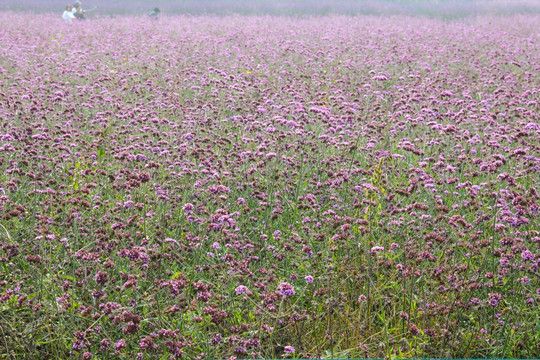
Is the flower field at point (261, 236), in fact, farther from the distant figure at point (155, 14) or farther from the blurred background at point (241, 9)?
the blurred background at point (241, 9)

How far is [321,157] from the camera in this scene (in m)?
5.76

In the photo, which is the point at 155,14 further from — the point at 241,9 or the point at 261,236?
the point at 261,236

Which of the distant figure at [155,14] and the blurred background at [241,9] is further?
the blurred background at [241,9]

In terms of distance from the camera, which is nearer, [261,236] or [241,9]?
[261,236]

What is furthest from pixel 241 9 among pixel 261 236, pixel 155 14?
pixel 261 236

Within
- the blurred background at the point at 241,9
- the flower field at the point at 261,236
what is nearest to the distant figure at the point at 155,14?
the blurred background at the point at 241,9

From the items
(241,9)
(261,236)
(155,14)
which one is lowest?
(261,236)

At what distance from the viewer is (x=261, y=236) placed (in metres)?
3.76

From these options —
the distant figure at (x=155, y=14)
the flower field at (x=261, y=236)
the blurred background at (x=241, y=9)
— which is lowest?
the flower field at (x=261, y=236)

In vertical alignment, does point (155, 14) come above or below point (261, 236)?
above

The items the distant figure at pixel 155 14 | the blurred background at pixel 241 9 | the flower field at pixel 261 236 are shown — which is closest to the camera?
the flower field at pixel 261 236

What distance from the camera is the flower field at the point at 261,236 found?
2885 mm

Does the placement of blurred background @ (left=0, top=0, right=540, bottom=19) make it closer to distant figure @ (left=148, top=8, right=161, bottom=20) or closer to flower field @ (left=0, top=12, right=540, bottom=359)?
distant figure @ (left=148, top=8, right=161, bottom=20)

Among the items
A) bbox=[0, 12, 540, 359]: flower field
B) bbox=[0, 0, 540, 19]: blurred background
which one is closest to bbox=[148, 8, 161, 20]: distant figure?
bbox=[0, 0, 540, 19]: blurred background
